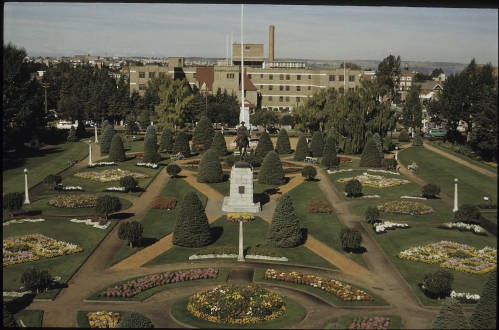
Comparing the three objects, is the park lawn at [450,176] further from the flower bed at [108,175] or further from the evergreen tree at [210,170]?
the flower bed at [108,175]

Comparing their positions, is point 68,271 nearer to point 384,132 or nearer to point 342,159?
point 342,159

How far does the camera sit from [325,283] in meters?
31.0

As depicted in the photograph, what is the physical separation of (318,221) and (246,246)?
810cm

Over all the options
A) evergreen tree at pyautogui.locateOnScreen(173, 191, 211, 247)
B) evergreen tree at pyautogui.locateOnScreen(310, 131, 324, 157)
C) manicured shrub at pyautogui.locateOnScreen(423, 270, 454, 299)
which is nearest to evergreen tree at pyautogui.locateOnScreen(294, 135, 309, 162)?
evergreen tree at pyautogui.locateOnScreen(310, 131, 324, 157)

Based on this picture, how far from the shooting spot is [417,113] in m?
97.8

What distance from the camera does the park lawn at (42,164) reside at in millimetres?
57062

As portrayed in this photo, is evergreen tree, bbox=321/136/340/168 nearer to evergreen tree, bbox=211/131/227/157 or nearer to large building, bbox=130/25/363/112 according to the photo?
evergreen tree, bbox=211/131/227/157

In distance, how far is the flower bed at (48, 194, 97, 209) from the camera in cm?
4731

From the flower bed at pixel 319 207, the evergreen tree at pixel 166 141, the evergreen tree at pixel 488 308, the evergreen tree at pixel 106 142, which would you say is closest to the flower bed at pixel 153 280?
the evergreen tree at pixel 488 308

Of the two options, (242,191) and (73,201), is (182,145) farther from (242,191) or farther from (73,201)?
(242,191)

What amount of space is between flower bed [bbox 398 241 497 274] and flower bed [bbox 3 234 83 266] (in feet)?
64.5

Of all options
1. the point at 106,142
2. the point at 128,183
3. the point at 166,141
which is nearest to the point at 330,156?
the point at 166,141

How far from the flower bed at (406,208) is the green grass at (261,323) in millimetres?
20240

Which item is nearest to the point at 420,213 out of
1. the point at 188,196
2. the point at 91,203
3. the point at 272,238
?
the point at 272,238
